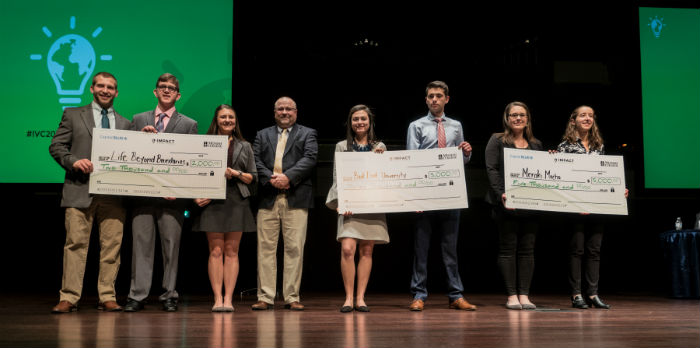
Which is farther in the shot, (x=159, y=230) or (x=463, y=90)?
(x=463, y=90)

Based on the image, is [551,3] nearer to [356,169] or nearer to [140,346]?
[356,169]

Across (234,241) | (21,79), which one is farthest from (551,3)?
(21,79)

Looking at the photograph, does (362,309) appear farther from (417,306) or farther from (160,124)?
(160,124)

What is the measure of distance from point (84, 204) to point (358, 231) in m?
1.64

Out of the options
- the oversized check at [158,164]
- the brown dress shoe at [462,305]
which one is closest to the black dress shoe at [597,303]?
the brown dress shoe at [462,305]

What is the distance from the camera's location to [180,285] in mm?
5398

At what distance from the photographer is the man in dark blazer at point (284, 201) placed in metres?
3.79

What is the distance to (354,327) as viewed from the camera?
290 cm

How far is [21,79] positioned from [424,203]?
3.33 metres

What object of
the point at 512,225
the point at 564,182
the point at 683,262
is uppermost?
the point at 564,182

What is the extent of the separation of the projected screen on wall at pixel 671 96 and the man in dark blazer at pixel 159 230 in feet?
13.5

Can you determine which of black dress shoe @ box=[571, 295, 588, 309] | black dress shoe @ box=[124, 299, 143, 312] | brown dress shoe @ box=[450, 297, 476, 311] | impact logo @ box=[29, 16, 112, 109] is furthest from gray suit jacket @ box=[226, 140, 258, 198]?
black dress shoe @ box=[571, 295, 588, 309]

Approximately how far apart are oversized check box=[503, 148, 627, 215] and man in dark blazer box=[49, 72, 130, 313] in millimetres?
2463

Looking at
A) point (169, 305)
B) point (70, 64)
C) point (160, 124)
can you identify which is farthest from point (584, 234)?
point (70, 64)
